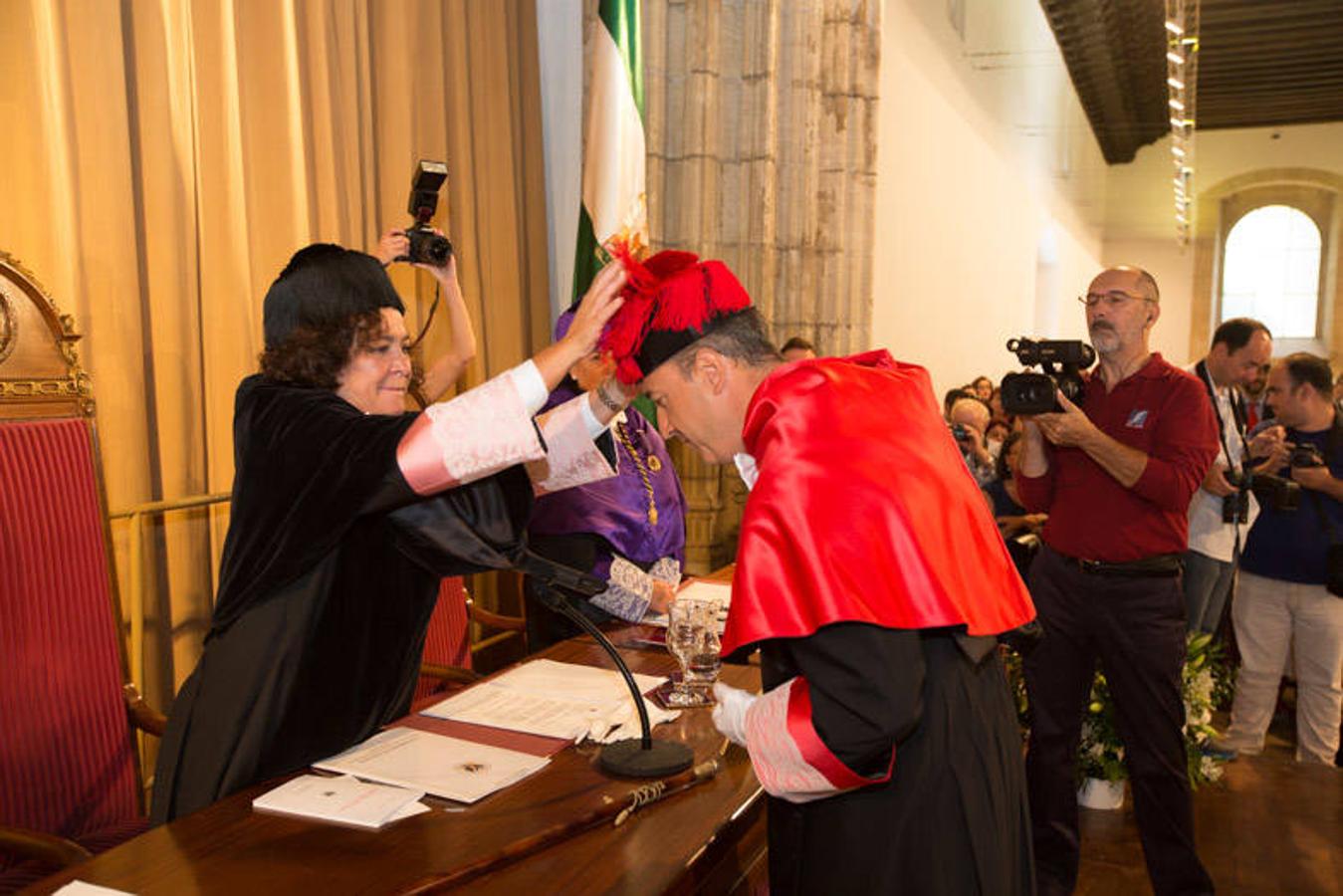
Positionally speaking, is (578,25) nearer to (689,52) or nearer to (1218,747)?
(689,52)

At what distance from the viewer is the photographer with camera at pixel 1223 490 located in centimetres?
439

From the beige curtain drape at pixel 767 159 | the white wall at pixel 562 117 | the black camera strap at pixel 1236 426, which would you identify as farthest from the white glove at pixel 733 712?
the black camera strap at pixel 1236 426

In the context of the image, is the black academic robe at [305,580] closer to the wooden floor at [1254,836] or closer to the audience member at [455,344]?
the audience member at [455,344]

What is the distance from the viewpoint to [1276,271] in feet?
62.9

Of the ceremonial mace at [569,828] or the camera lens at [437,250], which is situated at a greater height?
the camera lens at [437,250]

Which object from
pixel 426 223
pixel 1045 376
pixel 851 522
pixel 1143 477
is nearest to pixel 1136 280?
pixel 1045 376

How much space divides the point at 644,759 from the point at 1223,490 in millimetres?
3683

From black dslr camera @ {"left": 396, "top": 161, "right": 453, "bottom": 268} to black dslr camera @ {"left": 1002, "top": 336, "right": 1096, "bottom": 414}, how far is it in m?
1.63

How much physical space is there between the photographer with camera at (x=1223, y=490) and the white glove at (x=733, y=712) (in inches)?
145

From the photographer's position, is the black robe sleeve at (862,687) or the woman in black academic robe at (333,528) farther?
the woman in black academic robe at (333,528)

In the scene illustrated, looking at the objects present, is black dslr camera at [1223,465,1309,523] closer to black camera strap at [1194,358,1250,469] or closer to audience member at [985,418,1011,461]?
black camera strap at [1194,358,1250,469]

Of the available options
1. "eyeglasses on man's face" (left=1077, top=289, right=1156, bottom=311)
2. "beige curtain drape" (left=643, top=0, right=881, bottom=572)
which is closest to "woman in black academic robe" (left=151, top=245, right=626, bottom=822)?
"eyeglasses on man's face" (left=1077, top=289, right=1156, bottom=311)

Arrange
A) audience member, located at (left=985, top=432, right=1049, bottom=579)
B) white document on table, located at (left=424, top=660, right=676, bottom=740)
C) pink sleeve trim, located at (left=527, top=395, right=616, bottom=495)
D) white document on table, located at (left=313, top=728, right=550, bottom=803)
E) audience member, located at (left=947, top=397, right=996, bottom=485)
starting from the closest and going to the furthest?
white document on table, located at (left=313, top=728, right=550, bottom=803) → white document on table, located at (left=424, top=660, right=676, bottom=740) → pink sleeve trim, located at (left=527, top=395, right=616, bottom=495) → audience member, located at (left=985, top=432, right=1049, bottom=579) → audience member, located at (left=947, top=397, right=996, bottom=485)

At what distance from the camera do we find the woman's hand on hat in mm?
1592
